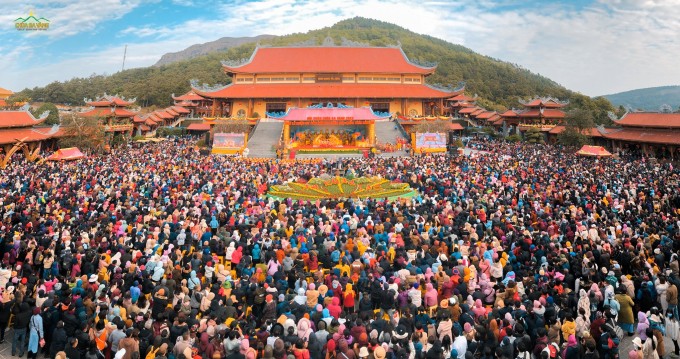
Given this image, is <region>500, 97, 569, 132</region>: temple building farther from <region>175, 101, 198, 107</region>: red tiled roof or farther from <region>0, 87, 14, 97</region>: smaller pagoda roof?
<region>0, 87, 14, 97</region>: smaller pagoda roof

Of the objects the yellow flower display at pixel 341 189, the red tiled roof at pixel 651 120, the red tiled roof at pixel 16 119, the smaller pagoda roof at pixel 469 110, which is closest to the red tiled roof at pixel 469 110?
the smaller pagoda roof at pixel 469 110

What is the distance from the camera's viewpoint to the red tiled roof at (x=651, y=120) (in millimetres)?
28078

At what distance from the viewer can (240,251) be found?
1001cm

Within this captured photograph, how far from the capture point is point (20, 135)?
27891 mm

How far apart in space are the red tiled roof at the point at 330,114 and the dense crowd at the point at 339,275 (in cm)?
1633

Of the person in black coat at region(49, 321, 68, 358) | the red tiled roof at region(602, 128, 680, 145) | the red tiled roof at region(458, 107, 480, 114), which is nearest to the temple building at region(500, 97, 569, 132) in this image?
the red tiled roof at region(602, 128, 680, 145)

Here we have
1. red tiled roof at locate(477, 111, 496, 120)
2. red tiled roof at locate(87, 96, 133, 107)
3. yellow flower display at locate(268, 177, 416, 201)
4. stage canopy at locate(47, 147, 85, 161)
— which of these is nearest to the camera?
yellow flower display at locate(268, 177, 416, 201)

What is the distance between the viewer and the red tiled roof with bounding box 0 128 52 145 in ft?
→ 87.6

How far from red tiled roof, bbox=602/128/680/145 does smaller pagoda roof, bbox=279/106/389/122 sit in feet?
58.2

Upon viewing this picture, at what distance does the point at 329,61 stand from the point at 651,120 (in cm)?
2916

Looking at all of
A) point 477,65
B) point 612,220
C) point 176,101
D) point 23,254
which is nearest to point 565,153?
point 612,220

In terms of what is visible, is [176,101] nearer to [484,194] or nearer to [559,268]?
[484,194]

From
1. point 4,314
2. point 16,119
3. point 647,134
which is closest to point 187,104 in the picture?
point 16,119

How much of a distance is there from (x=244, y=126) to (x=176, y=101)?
3352 centimetres
